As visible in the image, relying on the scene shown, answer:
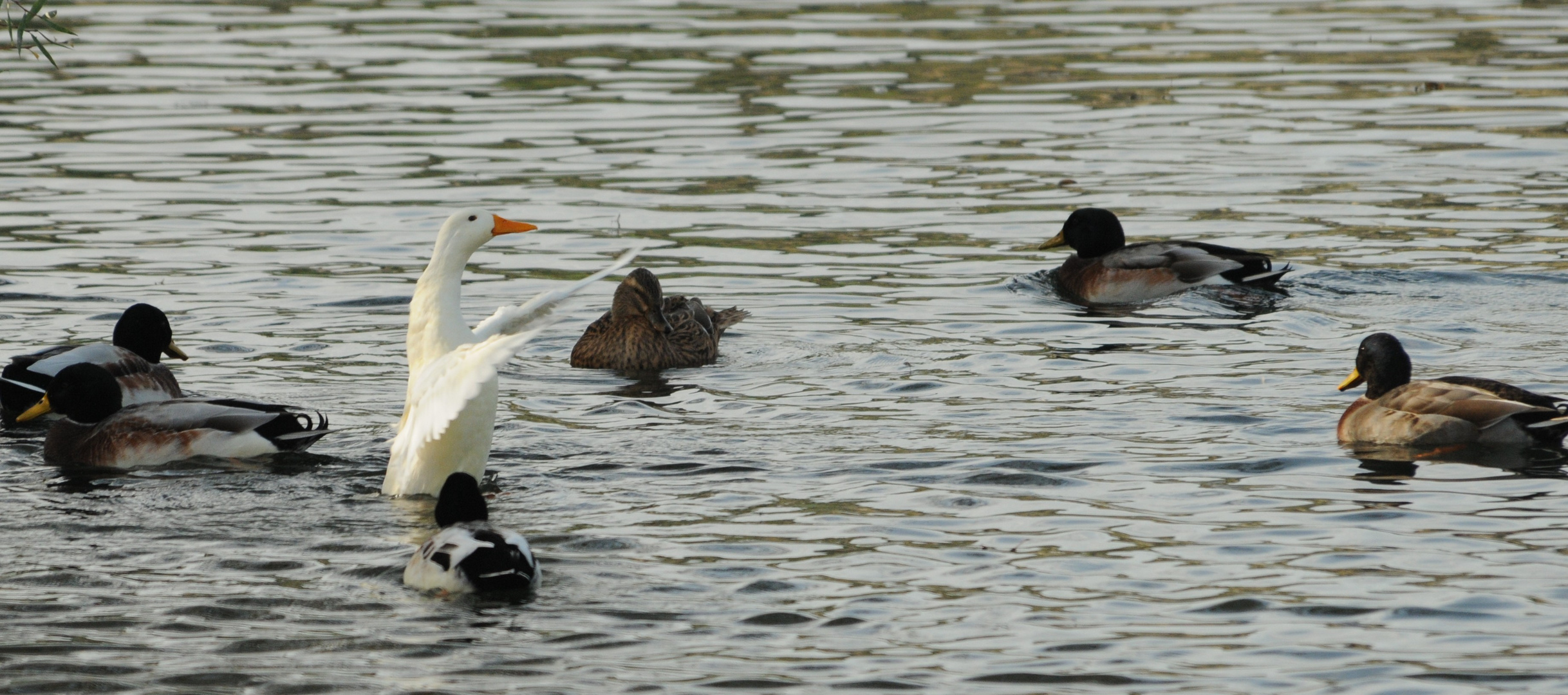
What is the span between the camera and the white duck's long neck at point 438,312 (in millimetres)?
9906

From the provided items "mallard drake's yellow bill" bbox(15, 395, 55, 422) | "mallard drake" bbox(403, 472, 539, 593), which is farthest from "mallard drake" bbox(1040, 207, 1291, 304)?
"mallard drake" bbox(403, 472, 539, 593)

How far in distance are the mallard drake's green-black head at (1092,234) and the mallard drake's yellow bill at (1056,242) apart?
0.02m

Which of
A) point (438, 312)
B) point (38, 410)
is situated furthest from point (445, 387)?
point (38, 410)

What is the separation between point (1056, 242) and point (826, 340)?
3436 millimetres

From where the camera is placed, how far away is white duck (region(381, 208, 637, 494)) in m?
8.70

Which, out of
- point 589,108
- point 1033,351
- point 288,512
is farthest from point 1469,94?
point 288,512

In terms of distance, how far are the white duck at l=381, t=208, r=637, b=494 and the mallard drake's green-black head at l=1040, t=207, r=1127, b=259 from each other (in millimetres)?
6714

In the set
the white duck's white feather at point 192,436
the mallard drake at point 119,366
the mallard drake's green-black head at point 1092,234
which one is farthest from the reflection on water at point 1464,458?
the mallard drake at point 119,366

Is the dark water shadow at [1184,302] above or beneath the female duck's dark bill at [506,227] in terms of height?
beneath

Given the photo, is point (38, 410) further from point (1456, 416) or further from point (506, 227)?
point (1456, 416)

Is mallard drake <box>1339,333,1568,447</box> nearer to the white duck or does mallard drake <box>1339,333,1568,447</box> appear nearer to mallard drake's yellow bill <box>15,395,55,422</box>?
the white duck

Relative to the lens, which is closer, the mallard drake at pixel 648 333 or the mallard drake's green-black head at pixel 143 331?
the mallard drake's green-black head at pixel 143 331

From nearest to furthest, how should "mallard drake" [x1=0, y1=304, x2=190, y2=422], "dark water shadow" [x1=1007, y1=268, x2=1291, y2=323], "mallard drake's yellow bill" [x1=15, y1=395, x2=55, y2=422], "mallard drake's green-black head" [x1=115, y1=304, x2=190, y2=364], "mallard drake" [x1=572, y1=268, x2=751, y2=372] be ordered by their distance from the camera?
"mallard drake's yellow bill" [x1=15, y1=395, x2=55, y2=422], "mallard drake" [x1=0, y1=304, x2=190, y2=422], "mallard drake's green-black head" [x1=115, y1=304, x2=190, y2=364], "mallard drake" [x1=572, y1=268, x2=751, y2=372], "dark water shadow" [x1=1007, y1=268, x2=1291, y2=323]

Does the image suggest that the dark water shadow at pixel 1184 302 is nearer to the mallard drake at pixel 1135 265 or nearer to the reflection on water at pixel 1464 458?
the mallard drake at pixel 1135 265
